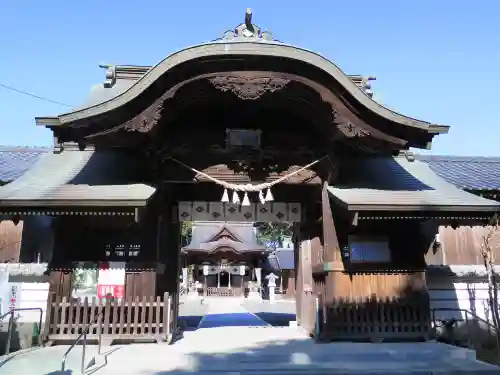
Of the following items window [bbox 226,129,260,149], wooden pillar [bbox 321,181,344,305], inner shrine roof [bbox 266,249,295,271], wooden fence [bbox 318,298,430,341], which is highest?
window [bbox 226,129,260,149]

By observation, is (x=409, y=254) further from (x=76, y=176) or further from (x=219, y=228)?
(x=219, y=228)

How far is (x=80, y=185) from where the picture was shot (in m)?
8.77

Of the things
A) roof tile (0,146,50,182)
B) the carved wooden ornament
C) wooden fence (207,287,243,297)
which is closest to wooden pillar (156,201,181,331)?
the carved wooden ornament

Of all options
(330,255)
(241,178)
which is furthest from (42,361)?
(330,255)

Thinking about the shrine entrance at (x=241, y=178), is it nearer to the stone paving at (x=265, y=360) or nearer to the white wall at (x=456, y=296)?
the stone paving at (x=265, y=360)

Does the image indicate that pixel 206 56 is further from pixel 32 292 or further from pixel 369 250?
pixel 32 292

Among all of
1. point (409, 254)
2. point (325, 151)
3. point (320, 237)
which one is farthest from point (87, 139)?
point (409, 254)

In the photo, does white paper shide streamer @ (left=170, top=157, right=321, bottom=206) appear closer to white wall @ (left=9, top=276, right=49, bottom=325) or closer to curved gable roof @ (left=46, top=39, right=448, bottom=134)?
curved gable roof @ (left=46, top=39, right=448, bottom=134)

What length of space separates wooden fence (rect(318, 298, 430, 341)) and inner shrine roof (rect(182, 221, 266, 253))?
2895 centimetres

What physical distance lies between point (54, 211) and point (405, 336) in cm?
770

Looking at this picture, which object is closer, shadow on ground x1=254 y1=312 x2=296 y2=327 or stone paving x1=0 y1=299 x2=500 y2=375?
stone paving x1=0 y1=299 x2=500 y2=375

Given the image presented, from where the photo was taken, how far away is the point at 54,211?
819 cm

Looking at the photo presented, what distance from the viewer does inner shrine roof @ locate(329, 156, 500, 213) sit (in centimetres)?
852

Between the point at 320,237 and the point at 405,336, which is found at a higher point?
the point at 320,237
